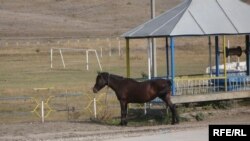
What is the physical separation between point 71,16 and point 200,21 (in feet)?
228

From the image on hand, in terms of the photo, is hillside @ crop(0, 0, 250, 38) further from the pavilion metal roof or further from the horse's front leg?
the horse's front leg

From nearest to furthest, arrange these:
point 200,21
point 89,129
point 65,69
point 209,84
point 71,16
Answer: point 89,129 < point 200,21 < point 209,84 < point 65,69 < point 71,16

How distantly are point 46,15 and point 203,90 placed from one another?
6759cm

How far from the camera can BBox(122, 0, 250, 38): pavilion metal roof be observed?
76.2 ft

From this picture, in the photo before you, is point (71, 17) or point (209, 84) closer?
point (209, 84)

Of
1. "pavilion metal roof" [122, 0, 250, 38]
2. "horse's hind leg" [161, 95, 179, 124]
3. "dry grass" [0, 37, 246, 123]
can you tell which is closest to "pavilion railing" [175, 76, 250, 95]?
"horse's hind leg" [161, 95, 179, 124]

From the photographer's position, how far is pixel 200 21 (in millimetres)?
23766

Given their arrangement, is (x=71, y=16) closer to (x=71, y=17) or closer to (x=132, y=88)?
(x=71, y=17)

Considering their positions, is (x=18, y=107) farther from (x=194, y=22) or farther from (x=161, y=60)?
(x=161, y=60)

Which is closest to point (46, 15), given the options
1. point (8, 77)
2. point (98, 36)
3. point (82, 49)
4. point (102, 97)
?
point (98, 36)

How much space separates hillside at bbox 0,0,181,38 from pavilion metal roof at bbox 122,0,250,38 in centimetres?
4865

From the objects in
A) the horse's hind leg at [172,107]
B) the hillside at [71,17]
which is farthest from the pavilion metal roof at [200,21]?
the hillside at [71,17]

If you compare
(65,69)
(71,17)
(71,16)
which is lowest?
(65,69)

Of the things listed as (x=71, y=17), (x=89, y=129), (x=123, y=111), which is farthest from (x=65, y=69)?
(x=71, y=17)
